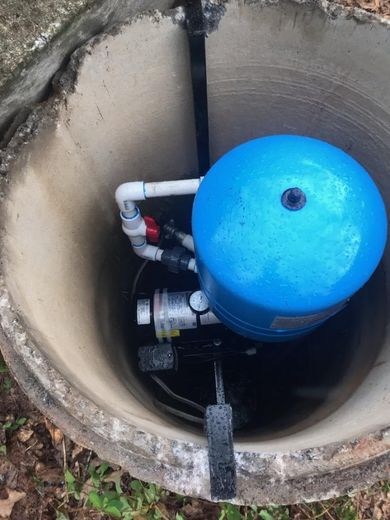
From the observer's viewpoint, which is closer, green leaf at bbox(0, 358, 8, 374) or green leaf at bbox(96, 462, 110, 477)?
green leaf at bbox(96, 462, 110, 477)

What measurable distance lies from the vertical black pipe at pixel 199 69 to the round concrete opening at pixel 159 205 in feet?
0.12

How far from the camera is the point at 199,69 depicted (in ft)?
4.84

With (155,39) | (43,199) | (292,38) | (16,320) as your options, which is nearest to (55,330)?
(16,320)

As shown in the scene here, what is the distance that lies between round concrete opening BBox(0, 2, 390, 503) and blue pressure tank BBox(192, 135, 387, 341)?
333 millimetres

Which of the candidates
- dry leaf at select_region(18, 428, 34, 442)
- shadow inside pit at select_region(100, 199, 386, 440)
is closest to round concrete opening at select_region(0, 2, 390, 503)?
shadow inside pit at select_region(100, 199, 386, 440)

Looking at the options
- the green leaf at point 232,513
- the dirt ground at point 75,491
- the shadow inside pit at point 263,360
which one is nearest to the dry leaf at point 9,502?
the dirt ground at point 75,491

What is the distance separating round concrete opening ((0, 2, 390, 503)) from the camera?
40.8 inches

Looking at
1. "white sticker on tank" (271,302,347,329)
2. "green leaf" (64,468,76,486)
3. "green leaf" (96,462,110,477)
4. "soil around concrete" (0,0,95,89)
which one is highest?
"soil around concrete" (0,0,95,89)

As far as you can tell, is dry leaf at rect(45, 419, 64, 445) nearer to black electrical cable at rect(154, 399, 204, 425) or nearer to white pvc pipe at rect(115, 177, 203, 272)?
black electrical cable at rect(154, 399, 204, 425)

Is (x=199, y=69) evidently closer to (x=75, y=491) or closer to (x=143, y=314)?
(x=143, y=314)

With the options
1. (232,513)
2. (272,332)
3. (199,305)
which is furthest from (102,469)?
(272,332)

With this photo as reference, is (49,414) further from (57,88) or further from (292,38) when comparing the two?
(292,38)

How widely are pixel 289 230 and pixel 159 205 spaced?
0.96 metres

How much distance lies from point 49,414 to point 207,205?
0.61 meters
